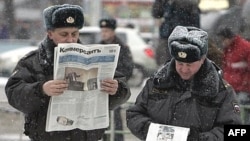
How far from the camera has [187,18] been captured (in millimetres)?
9047

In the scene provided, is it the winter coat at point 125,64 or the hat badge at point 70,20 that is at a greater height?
the hat badge at point 70,20

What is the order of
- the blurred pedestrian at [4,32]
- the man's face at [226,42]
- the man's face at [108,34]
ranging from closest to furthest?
the man's face at [226,42]
the man's face at [108,34]
the blurred pedestrian at [4,32]

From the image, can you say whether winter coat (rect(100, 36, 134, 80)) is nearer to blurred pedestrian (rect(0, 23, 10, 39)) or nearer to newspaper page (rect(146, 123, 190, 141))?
newspaper page (rect(146, 123, 190, 141))

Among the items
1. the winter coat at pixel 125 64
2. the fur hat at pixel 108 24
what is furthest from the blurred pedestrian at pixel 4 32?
the winter coat at pixel 125 64

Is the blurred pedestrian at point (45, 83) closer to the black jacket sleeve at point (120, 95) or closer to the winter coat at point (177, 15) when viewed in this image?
the black jacket sleeve at point (120, 95)

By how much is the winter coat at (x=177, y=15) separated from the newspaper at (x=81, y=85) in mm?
4184

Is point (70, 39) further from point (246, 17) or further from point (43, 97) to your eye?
point (246, 17)

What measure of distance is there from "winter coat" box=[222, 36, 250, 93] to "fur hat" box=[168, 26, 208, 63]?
381 cm

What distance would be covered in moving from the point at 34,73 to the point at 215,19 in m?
8.42

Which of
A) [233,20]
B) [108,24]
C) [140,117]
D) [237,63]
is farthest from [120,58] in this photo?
[140,117]

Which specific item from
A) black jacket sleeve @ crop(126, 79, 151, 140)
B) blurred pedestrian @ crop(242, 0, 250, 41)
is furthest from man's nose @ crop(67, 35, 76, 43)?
blurred pedestrian @ crop(242, 0, 250, 41)

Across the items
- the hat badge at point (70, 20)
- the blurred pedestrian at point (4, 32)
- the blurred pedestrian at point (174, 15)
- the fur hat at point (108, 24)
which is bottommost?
the blurred pedestrian at point (4, 32)

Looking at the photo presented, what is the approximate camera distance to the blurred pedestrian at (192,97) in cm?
470

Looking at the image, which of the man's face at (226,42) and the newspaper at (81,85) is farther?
the man's face at (226,42)
